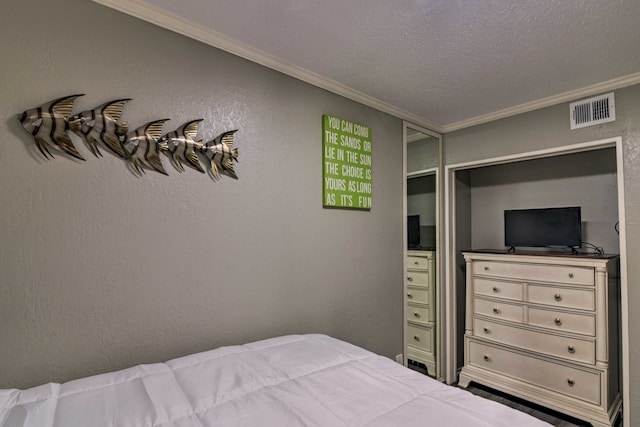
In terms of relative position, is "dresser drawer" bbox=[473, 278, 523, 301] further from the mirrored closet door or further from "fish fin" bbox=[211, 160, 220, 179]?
"fish fin" bbox=[211, 160, 220, 179]

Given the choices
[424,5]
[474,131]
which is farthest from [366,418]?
[474,131]

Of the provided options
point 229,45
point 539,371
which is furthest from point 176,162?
point 539,371

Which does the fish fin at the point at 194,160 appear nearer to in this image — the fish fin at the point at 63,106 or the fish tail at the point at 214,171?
the fish tail at the point at 214,171

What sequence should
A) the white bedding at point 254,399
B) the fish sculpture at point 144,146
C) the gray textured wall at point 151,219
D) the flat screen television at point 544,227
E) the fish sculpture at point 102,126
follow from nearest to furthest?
the white bedding at point 254,399 → the gray textured wall at point 151,219 → the fish sculpture at point 102,126 → the fish sculpture at point 144,146 → the flat screen television at point 544,227

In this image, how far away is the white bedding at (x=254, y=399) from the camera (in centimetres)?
99

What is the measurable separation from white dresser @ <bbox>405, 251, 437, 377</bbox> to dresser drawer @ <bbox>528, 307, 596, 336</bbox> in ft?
2.82

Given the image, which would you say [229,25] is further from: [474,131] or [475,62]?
[474,131]

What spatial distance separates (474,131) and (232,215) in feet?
8.03

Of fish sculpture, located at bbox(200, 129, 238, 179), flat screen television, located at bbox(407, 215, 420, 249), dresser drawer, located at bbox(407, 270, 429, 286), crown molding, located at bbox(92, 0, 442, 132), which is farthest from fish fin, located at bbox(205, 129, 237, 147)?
dresser drawer, located at bbox(407, 270, 429, 286)

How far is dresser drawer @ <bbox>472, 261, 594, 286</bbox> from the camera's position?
2514 millimetres

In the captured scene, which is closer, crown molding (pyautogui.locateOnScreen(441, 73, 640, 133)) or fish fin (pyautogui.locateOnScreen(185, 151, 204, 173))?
fish fin (pyautogui.locateOnScreen(185, 151, 204, 173))

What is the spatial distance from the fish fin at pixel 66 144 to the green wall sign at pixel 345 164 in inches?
54.8

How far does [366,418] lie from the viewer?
1.02 m

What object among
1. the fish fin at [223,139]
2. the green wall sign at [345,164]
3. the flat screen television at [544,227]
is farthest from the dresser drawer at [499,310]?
the fish fin at [223,139]
